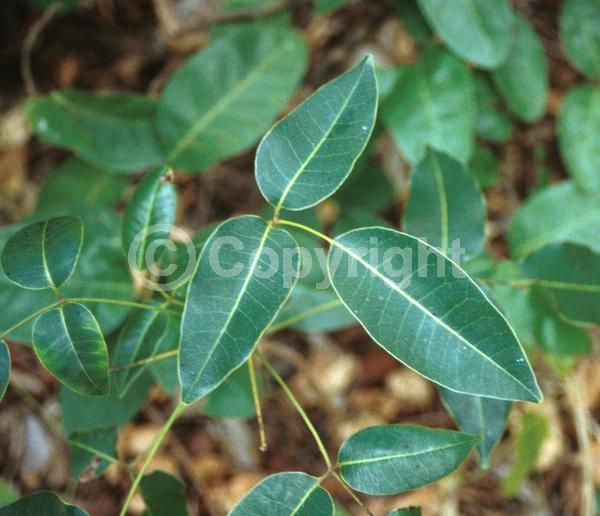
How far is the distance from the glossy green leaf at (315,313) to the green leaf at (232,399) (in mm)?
131

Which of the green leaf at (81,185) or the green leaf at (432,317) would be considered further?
the green leaf at (81,185)

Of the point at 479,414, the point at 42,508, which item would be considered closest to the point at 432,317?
the point at 479,414

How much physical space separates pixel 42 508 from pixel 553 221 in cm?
104

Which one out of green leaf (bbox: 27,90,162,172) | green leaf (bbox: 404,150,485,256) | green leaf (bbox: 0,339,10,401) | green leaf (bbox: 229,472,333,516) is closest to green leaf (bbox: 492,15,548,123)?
green leaf (bbox: 404,150,485,256)

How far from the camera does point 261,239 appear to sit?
0.77 meters

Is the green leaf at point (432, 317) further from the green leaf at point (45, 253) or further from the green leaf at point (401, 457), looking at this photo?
the green leaf at point (45, 253)

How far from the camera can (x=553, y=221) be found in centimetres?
134

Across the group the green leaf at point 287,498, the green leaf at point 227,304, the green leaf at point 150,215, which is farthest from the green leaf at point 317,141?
the green leaf at point 287,498

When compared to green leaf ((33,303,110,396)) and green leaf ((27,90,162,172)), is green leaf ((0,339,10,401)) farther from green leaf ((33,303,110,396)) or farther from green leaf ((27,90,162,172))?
green leaf ((27,90,162,172))

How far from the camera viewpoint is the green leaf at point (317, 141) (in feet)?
2.56

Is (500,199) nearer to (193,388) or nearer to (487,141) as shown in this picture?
(487,141)

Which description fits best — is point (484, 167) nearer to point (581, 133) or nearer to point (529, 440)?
point (581, 133)

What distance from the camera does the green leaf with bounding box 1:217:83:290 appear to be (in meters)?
0.79

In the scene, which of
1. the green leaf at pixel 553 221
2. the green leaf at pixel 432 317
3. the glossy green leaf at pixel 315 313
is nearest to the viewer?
the green leaf at pixel 432 317
